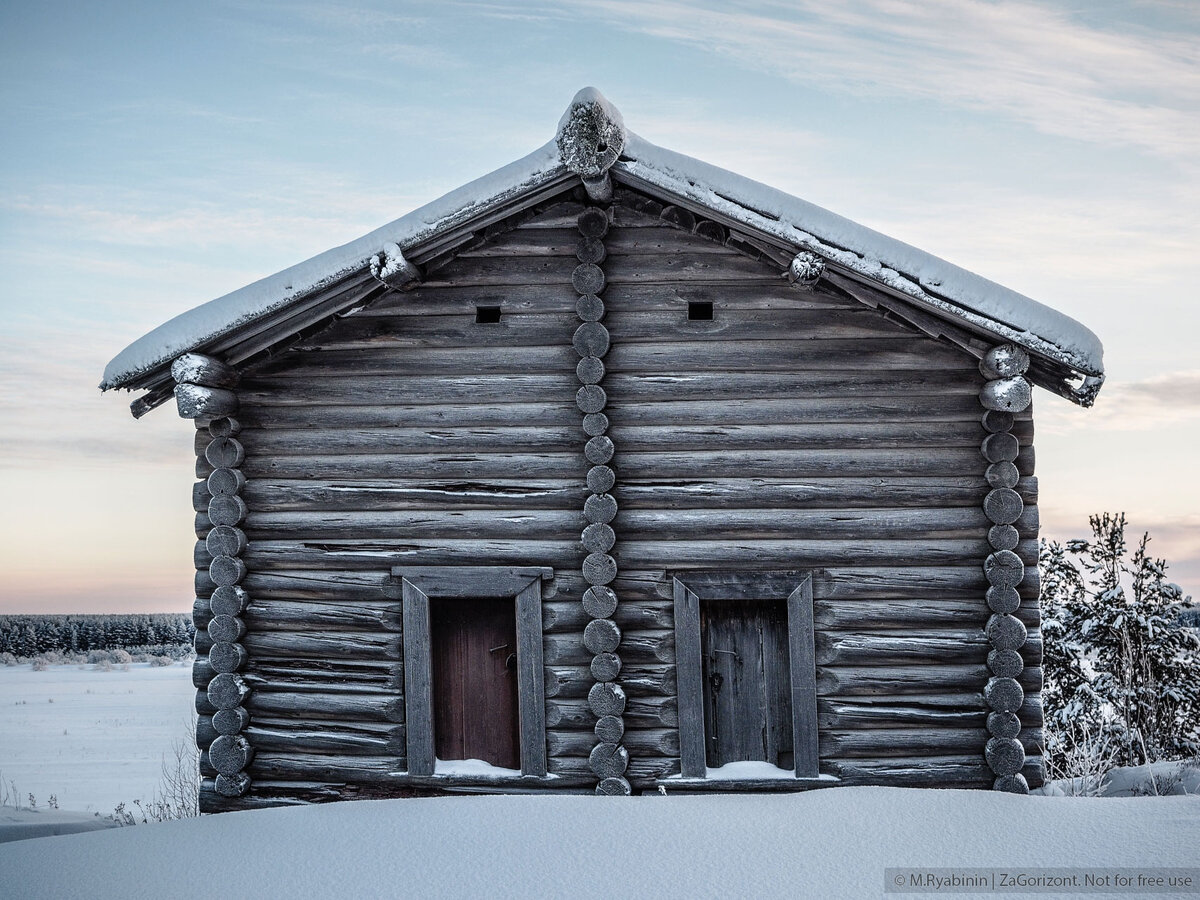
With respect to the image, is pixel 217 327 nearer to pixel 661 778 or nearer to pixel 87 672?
pixel 661 778

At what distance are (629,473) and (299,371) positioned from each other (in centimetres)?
288

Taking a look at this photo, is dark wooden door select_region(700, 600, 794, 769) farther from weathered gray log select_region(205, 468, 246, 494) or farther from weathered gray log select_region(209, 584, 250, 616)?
weathered gray log select_region(205, 468, 246, 494)

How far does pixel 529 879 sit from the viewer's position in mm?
4477

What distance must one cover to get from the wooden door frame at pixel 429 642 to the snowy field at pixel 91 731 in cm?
507

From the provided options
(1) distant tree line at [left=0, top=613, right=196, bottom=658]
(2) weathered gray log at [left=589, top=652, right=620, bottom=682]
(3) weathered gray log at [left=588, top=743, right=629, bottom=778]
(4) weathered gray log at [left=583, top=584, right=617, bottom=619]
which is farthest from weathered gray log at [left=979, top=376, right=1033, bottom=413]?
(1) distant tree line at [left=0, top=613, right=196, bottom=658]

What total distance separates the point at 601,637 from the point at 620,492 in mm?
1141

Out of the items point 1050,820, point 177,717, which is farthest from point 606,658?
point 177,717

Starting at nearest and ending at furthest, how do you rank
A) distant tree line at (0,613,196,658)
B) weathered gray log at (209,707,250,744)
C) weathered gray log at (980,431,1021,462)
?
weathered gray log at (980,431,1021,462) < weathered gray log at (209,707,250,744) < distant tree line at (0,613,196,658)

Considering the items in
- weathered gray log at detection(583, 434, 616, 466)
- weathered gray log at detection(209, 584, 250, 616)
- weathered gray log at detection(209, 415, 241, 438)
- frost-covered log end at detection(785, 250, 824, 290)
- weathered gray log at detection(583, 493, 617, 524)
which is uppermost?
frost-covered log end at detection(785, 250, 824, 290)

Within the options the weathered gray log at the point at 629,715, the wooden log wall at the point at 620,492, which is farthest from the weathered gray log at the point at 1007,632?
the weathered gray log at the point at 629,715

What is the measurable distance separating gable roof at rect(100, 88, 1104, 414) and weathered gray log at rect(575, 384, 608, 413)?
153 cm

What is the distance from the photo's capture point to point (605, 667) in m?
7.07

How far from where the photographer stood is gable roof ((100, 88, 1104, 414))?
6621 mm

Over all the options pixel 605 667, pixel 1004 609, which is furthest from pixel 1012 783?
pixel 605 667
